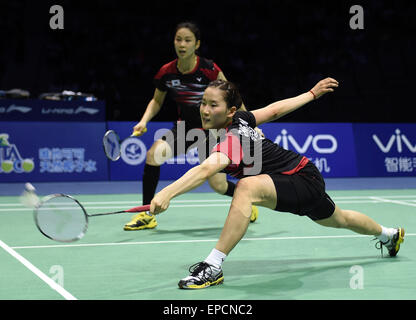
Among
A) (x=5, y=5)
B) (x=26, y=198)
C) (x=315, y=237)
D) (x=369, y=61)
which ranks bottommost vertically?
(x=315, y=237)

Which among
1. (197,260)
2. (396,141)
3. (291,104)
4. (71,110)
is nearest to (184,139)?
Answer: (197,260)

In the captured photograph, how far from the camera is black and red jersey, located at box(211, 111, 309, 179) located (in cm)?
381

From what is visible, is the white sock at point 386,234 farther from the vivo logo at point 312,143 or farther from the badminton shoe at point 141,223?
the vivo logo at point 312,143

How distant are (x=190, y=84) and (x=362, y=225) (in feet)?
8.14

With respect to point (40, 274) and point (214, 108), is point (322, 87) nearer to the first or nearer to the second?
point (214, 108)

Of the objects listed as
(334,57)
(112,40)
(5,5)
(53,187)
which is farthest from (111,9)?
(53,187)

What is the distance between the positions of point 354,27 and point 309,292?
14.2 metres

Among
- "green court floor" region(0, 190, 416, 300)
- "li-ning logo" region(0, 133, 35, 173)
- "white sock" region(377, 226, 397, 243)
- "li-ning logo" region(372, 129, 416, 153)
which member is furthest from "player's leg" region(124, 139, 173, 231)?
"li-ning logo" region(372, 129, 416, 153)

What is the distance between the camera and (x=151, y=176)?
6328 mm

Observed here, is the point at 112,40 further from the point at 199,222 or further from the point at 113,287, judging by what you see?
the point at 113,287

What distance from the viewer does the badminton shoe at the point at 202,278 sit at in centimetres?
373

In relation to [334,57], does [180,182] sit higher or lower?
lower

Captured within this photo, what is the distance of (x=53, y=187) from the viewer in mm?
9852

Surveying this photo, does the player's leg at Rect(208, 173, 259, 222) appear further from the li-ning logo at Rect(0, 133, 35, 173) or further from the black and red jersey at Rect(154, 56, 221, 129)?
the li-ning logo at Rect(0, 133, 35, 173)
